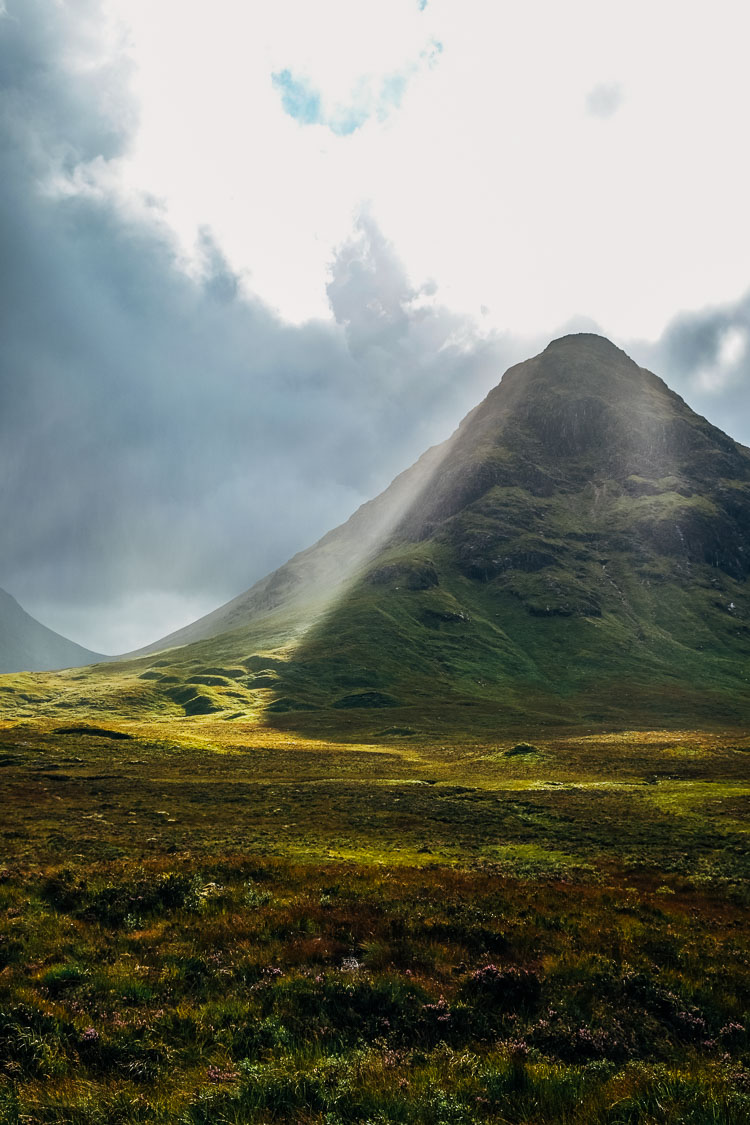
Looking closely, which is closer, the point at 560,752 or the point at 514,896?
the point at 514,896

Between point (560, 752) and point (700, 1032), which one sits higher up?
point (700, 1032)

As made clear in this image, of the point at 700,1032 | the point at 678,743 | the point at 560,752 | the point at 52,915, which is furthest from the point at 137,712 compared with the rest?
the point at 700,1032

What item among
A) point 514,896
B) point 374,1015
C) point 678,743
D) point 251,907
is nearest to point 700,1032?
point 374,1015

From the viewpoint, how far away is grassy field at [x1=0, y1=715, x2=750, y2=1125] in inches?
319

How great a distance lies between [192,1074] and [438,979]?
6.10 metres

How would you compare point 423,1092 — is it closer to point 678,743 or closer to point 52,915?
point 52,915

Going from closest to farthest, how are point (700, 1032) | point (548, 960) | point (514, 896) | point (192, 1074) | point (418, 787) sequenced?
1. point (192, 1074)
2. point (700, 1032)
3. point (548, 960)
4. point (514, 896)
5. point (418, 787)

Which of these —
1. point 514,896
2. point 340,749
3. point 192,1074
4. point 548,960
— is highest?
point 192,1074

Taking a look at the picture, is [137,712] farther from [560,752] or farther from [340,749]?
[560,752]

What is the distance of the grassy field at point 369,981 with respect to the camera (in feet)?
26.6

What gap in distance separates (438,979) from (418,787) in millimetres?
54421

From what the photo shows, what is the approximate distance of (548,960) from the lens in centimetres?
1392

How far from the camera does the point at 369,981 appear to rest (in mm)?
11891

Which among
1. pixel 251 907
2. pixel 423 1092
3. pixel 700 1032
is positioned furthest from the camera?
pixel 251 907
